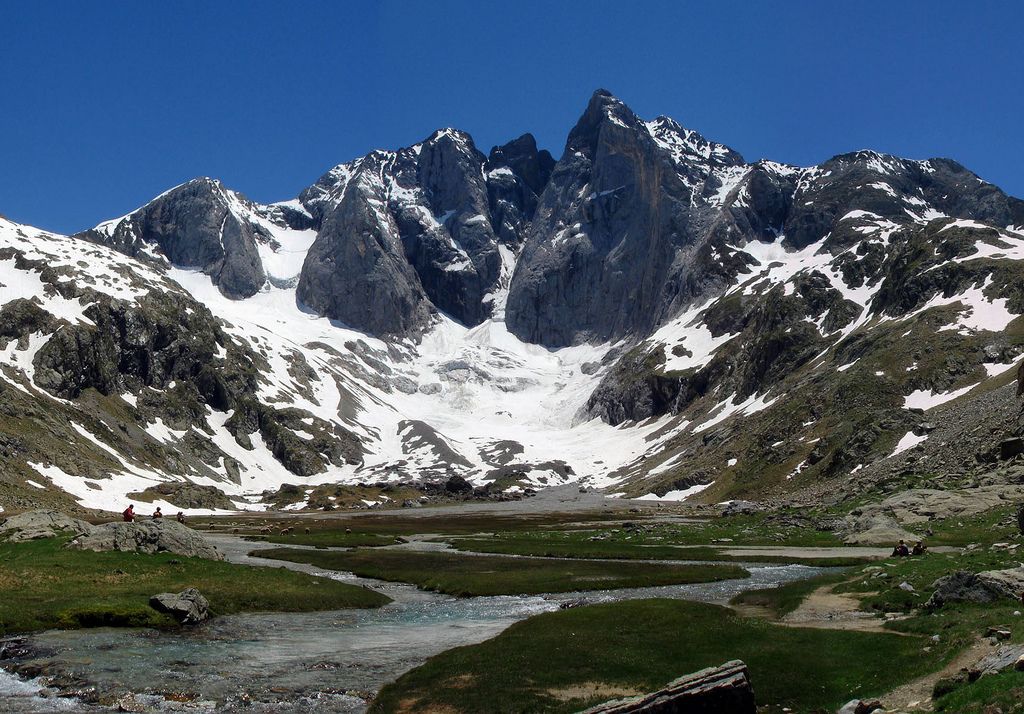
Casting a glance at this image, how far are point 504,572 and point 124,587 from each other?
28.3 metres

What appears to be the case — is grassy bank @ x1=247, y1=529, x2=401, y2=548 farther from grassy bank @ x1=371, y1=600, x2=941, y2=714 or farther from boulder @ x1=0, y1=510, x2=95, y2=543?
Result: grassy bank @ x1=371, y1=600, x2=941, y2=714

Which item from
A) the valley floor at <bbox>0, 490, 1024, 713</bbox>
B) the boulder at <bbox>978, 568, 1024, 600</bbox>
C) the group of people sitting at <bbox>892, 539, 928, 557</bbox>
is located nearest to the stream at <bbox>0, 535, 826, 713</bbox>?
the valley floor at <bbox>0, 490, 1024, 713</bbox>

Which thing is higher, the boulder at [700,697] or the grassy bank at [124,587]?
the grassy bank at [124,587]

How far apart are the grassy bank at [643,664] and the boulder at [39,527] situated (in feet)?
127

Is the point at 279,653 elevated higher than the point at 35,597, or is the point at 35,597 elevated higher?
the point at 35,597

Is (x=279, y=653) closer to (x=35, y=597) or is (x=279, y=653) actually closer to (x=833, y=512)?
(x=35, y=597)

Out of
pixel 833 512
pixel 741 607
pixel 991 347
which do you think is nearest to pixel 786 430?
pixel 991 347

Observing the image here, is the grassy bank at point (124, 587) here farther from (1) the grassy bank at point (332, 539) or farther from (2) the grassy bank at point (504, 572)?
(1) the grassy bank at point (332, 539)

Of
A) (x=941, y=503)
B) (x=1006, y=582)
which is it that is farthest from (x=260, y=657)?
(x=941, y=503)

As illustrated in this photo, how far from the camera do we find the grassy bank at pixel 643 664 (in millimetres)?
26672

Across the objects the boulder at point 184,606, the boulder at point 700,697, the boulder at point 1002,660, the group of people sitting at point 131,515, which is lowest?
the boulder at point 1002,660

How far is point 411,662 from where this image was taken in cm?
3422

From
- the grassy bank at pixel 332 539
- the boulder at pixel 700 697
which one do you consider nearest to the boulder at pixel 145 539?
the grassy bank at pixel 332 539

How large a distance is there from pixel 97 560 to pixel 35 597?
925 centimetres
